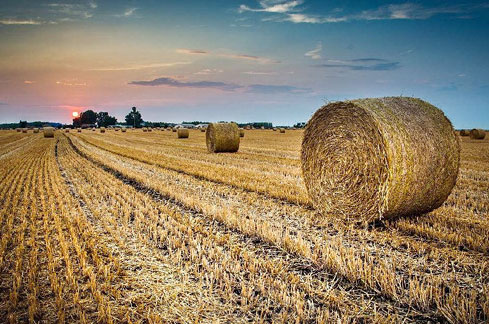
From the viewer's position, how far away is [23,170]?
13.0 metres

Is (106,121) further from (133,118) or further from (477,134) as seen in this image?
(477,134)

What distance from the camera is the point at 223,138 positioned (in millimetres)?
18703

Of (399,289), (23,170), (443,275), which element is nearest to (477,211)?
(443,275)

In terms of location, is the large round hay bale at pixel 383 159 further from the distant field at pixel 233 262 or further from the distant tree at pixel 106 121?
the distant tree at pixel 106 121

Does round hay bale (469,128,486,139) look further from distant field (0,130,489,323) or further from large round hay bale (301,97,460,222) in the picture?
large round hay bale (301,97,460,222)

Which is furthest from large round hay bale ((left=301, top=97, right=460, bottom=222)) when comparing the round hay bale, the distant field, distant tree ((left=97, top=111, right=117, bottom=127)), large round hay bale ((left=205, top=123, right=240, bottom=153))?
distant tree ((left=97, top=111, right=117, bottom=127))

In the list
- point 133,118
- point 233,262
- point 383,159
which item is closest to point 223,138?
point 383,159

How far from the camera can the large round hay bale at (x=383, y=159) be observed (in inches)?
223

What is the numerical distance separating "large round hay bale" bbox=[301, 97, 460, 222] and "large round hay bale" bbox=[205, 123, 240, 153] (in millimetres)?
11838

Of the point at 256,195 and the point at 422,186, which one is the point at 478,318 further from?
the point at 256,195

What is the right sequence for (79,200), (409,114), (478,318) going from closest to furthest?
(478,318), (409,114), (79,200)

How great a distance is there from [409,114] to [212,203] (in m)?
4.34

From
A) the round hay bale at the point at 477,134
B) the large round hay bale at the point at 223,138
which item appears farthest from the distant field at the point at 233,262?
the round hay bale at the point at 477,134

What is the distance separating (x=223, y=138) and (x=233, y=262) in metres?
14.5
